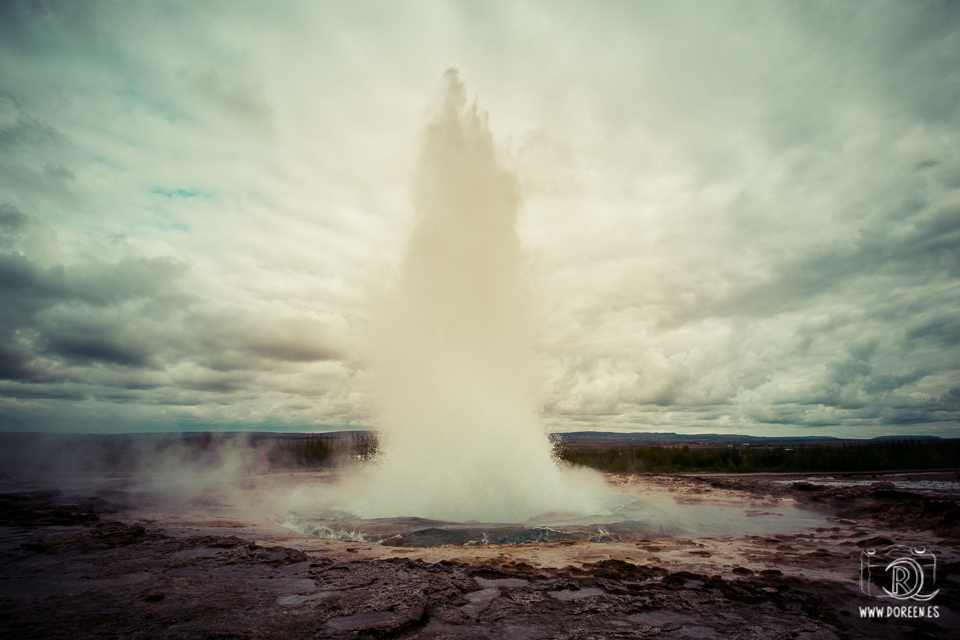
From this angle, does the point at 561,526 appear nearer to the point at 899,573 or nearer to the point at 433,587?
the point at 433,587

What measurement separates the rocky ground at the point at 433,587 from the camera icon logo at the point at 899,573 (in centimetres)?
22

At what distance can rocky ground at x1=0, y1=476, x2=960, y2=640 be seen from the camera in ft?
16.5

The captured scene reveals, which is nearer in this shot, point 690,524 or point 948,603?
point 948,603

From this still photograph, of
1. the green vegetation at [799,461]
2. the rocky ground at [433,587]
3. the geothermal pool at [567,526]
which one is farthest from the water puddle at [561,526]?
the green vegetation at [799,461]

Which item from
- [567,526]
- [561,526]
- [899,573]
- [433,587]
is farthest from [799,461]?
[433,587]

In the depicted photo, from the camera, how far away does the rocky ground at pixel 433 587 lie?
5.02 metres

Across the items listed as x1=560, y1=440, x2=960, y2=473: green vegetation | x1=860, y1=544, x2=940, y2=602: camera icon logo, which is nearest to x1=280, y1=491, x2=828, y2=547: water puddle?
x1=860, y1=544, x2=940, y2=602: camera icon logo

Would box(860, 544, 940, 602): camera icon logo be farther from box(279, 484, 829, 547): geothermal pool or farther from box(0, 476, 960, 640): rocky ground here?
box(279, 484, 829, 547): geothermal pool

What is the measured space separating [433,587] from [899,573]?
8525 mm

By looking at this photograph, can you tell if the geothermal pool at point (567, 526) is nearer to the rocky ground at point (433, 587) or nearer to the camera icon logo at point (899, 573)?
the rocky ground at point (433, 587)

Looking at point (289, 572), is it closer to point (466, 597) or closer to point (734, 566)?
point (466, 597)

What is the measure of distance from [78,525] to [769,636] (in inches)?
639

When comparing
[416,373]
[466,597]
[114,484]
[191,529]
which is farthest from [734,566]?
[114,484]

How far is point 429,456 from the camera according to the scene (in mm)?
15414
